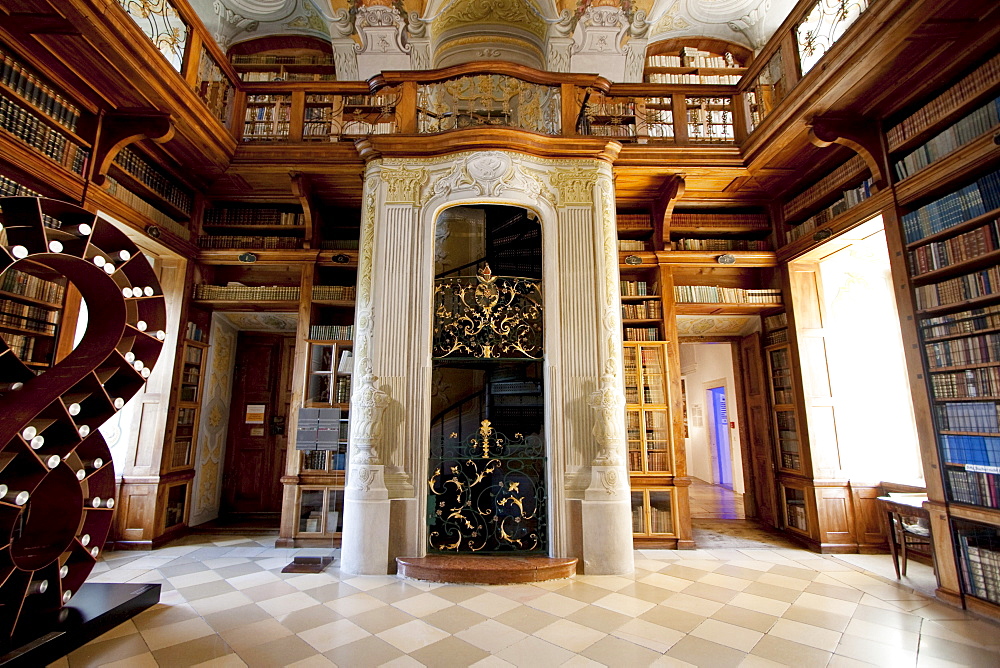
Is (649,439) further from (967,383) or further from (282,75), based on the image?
(282,75)

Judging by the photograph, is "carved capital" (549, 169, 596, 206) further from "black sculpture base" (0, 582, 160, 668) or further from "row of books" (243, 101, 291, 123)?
"black sculpture base" (0, 582, 160, 668)

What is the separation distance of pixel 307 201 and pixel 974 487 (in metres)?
6.45

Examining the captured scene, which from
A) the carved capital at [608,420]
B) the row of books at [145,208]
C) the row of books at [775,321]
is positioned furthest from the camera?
the row of books at [775,321]

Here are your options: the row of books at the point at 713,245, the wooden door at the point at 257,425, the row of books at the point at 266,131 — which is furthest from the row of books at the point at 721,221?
the wooden door at the point at 257,425

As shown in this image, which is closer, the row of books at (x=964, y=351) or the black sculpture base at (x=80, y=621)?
the black sculpture base at (x=80, y=621)

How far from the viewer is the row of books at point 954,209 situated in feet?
10.8

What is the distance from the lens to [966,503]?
11.1 ft

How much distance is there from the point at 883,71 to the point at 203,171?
21.1 ft

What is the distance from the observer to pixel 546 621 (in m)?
3.05

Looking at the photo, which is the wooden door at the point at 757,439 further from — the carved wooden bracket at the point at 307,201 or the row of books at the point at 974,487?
the carved wooden bracket at the point at 307,201

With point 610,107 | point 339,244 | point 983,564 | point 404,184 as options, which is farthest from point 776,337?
point 339,244

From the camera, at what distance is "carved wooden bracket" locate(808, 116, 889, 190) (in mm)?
4113

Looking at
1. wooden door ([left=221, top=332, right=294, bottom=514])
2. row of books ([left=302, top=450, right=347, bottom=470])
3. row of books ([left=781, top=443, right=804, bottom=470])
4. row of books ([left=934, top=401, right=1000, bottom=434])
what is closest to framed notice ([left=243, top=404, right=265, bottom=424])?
wooden door ([left=221, top=332, right=294, bottom=514])

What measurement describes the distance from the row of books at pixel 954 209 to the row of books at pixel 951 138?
30 centimetres
